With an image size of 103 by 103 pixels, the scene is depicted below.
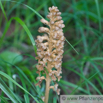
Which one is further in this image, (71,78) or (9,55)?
(71,78)

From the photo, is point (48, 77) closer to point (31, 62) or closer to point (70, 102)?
point (70, 102)

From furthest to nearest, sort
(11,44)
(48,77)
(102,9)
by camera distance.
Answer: (102,9) < (11,44) < (48,77)

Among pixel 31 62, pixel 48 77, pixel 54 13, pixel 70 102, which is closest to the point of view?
pixel 54 13

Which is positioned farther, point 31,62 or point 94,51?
point 94,51

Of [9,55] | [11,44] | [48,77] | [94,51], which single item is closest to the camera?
[48,77]

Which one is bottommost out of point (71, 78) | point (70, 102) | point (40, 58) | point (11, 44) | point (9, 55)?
point (70, 102)

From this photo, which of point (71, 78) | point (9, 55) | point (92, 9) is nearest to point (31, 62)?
point (9, 55)

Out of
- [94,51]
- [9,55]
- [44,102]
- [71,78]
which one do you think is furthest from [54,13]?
[94,51]

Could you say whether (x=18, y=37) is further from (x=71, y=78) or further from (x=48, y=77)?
(x=48, y=77)

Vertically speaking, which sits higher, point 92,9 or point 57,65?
point 92,9
